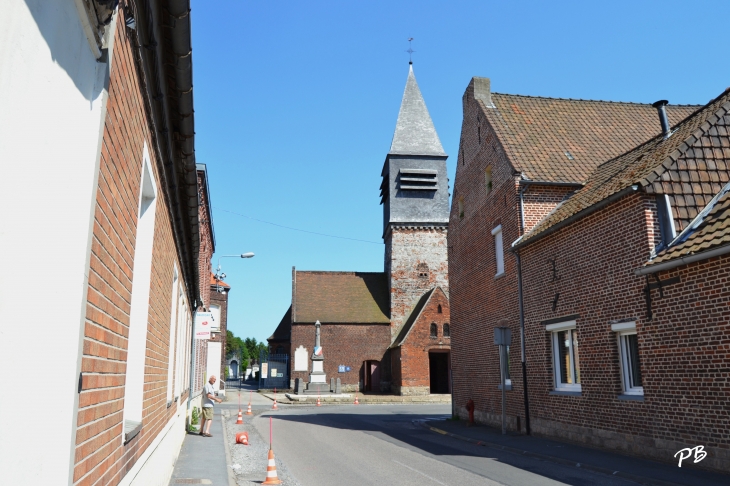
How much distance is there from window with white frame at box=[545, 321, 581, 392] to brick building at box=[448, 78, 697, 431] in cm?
178

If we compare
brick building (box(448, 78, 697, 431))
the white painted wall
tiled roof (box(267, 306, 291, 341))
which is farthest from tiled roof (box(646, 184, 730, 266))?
tiled roof (box(267, 306, 291, 341))

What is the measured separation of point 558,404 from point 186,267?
9829 mm

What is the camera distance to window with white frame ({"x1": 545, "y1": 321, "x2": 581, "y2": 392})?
595 inches

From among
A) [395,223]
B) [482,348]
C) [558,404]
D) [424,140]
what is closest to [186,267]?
[558,404]

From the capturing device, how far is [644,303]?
11.9m

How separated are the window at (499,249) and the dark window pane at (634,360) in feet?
21.2

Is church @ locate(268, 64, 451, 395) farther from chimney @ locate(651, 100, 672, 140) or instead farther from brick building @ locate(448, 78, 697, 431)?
chimney @ locate(651, 100, 672, 140)

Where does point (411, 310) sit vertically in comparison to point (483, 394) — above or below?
above

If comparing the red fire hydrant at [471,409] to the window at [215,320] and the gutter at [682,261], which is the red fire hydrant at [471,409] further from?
the window at [215,320]

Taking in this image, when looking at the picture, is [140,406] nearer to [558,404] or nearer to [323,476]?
[323,476]

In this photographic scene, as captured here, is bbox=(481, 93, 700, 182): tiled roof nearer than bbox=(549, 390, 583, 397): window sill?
No

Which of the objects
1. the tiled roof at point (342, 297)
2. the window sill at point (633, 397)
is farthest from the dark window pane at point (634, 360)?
the tiled roof at point (342, 297)

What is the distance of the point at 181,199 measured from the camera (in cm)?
888

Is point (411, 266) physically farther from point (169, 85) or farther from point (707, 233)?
point (169, 85)
